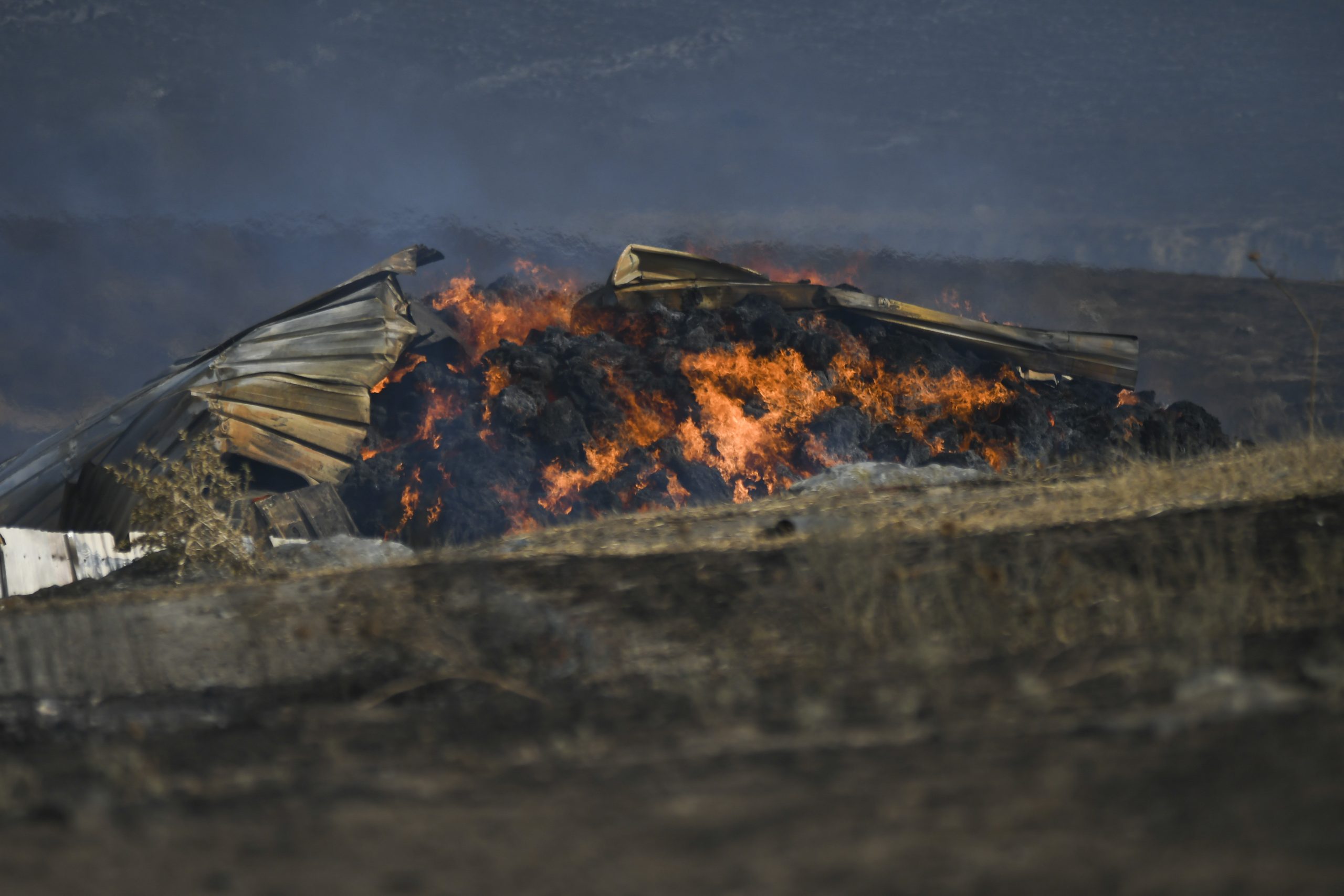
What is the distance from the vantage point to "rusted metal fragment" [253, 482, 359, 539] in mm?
14016

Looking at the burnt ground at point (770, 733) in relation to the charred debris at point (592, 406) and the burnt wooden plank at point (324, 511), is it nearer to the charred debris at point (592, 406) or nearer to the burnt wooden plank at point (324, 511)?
the burnt wooden plank at point (324, 511)

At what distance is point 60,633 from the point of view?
5910 millimetres

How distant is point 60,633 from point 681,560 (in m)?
3.42

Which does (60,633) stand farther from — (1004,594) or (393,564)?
(1004,594)

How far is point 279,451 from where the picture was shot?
15117mm

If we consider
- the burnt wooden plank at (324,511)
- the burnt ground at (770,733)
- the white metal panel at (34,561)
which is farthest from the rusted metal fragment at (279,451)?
the burnt ground at (770,733)

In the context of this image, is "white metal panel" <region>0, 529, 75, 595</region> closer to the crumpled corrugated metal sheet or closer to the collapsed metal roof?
the collapsed metal roof

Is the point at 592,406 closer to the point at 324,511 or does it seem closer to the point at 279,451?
the point at 324,511

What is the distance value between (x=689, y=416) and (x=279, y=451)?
602cm

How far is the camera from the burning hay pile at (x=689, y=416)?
15586 mm

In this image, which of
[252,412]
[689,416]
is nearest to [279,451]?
[252,412]

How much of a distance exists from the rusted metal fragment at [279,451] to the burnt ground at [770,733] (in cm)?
946

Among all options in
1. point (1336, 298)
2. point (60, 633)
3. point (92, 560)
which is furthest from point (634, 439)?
point (1336, 298)

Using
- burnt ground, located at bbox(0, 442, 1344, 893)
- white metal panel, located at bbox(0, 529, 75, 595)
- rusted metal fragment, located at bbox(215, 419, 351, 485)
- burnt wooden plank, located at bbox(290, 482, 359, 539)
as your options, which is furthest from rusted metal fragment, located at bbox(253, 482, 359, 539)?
burnt ground, located at bbox(0, 442, 1344, 893)
